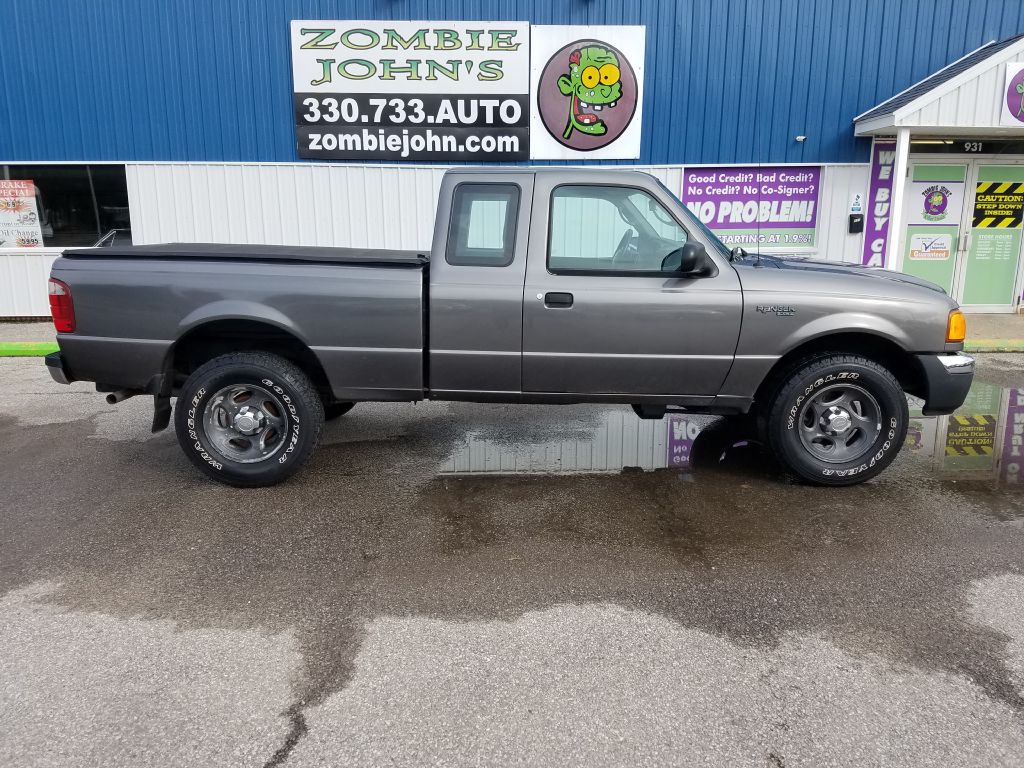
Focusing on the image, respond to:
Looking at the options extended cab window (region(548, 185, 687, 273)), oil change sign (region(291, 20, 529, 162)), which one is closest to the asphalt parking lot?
extended cab window (region(548, 185, 687, 273))

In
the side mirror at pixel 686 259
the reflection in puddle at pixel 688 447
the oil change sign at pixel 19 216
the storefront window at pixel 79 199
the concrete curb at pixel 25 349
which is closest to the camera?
the side mirror at pixel 686 259

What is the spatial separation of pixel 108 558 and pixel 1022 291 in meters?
13.1

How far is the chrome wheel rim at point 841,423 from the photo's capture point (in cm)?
468

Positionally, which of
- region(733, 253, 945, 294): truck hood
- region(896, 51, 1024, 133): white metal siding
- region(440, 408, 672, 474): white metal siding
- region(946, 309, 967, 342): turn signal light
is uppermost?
region(896, 51, 1024, 133): white metal siding

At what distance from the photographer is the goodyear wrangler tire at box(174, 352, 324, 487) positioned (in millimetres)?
4605

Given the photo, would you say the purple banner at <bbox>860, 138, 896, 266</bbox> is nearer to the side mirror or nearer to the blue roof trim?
the blue roof trim

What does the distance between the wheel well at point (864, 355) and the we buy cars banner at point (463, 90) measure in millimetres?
7095

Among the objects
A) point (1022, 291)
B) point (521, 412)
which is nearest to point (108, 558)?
point (521, 412)

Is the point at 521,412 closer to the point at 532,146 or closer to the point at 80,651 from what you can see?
the point at 80,651

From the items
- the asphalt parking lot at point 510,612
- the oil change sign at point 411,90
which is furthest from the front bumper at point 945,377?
the oil change sign at point 411,90

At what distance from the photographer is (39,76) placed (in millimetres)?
10812

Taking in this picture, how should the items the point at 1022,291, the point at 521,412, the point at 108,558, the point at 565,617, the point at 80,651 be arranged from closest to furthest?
the point at 80,651
the point at 565,617
the point at 108,558
the point at 521,412
the point at 1022,291

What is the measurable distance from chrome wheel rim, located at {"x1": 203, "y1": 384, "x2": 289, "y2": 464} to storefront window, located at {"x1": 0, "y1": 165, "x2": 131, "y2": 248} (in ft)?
26.7

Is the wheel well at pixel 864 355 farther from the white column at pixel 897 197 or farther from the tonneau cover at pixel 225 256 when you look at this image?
the white column at pixel 897 197
